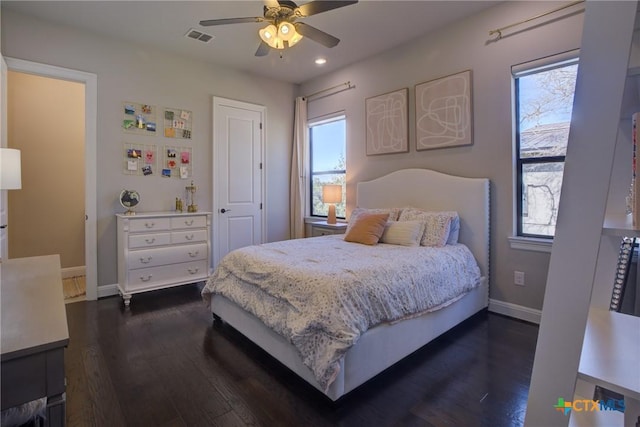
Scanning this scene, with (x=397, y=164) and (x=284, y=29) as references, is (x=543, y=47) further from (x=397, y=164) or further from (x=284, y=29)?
(x=284, y=29)

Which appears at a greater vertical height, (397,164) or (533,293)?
(397,164)

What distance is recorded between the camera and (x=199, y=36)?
361 cm

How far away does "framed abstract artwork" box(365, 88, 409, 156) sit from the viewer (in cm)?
380

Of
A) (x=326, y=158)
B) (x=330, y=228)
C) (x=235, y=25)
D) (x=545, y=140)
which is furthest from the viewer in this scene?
(x=326, y=158)

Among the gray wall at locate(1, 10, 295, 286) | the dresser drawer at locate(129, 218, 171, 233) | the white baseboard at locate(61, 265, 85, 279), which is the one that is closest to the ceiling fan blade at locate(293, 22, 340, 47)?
the gray wall at locate(1, 10, 295, 286)

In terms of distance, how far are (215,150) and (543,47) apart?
12.4 feet

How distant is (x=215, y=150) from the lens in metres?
4.43

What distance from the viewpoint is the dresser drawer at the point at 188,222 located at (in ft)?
12.1

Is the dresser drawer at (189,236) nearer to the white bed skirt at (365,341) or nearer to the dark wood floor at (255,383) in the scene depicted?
the dark wood floor at (255,383)

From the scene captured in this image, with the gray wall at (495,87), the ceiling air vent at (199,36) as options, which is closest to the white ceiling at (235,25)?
the ceiling air vent at (199,36)

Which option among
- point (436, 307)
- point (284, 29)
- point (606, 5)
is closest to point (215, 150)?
point (284, 29)

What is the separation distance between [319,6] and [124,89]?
8.86 feet

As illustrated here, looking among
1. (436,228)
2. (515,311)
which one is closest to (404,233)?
(436,228)

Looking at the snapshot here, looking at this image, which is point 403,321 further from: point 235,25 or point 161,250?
point 235,25
